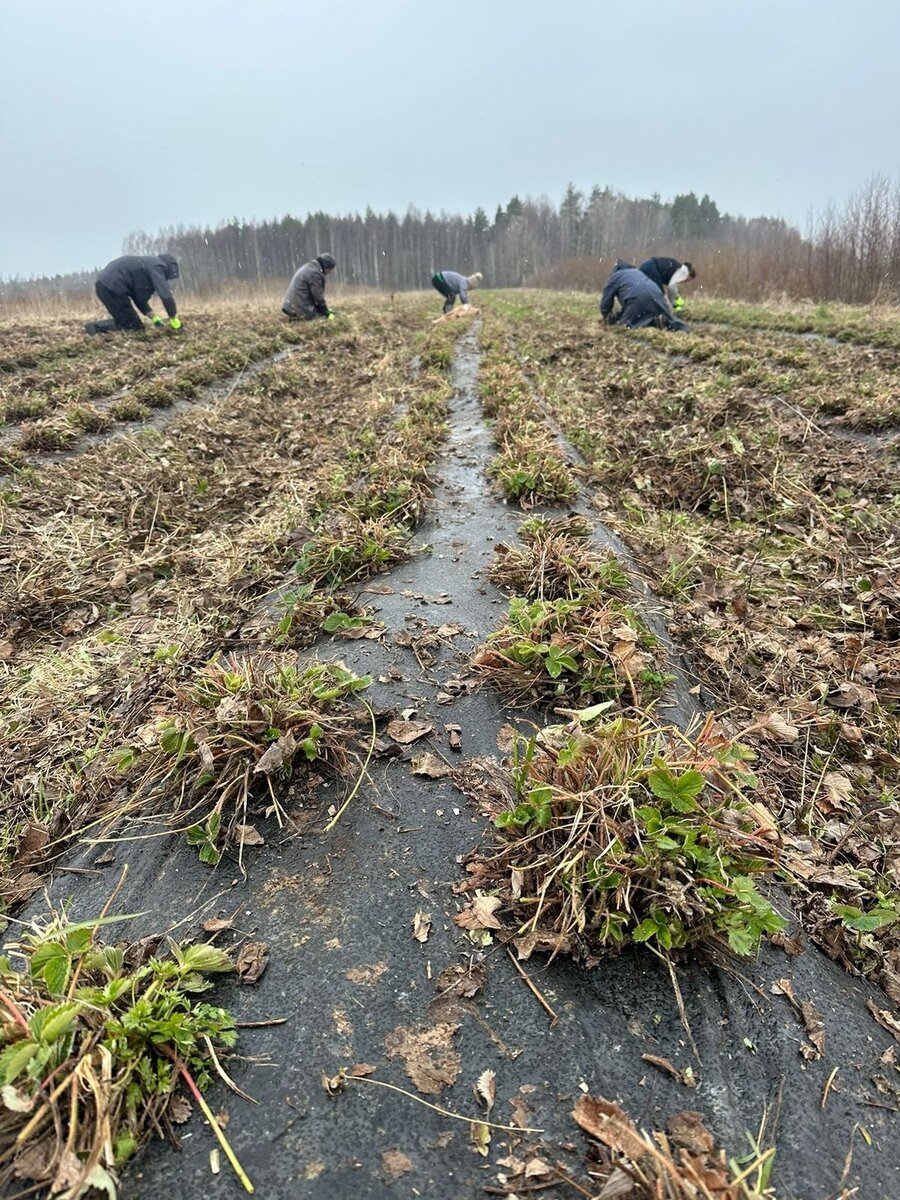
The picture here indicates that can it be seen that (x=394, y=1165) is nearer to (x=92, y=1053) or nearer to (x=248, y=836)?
(x=92, y=1053)

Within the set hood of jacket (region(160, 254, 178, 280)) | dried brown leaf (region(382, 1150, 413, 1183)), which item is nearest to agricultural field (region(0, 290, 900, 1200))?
dried brown leaf (region(382, 1150, 413, 1183))

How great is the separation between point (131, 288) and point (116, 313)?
0.69 meters

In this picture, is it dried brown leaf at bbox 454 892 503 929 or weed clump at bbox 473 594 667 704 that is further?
weed clump at bbox 473 594 667 704

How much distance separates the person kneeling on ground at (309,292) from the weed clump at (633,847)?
56.2 ft

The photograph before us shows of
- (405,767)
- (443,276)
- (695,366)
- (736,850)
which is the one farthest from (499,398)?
(443,276)

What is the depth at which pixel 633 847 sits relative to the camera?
1736 millimetres

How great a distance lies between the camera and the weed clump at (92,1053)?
45.9 inches

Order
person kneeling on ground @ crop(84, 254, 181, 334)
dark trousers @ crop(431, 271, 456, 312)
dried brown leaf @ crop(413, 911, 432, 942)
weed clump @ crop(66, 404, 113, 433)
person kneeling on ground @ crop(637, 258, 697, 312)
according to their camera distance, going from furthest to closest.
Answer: dark trousers @ crop(431, 271, 456, 312)
person kneeling on ground @ crop(637, 258, 697, 312)
person kneeling on ground @ crop(84, 254, 181, 334)
weed clump @ crop(66, 404, 113, 433)
dried brown leaf @ crop(413, 911, 432, 942)

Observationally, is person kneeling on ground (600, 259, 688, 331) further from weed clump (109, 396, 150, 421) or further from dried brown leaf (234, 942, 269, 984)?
dried brown leaf (234, 942, 269, 984)

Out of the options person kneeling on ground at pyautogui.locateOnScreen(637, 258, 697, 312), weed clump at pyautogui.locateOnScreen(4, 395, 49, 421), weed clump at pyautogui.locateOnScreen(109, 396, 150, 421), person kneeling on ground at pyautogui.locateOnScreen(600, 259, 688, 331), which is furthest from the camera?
person kneeling on ground at pyautogui.locateOnScreen(637, 258, 697, 312)

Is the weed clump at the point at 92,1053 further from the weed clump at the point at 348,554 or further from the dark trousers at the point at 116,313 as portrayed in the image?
the dark trousers at the point at 116,313

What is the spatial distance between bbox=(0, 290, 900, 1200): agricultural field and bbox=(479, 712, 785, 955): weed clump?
10 mm

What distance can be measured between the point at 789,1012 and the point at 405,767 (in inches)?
53.9

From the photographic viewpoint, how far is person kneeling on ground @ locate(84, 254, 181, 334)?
13.8 meters
